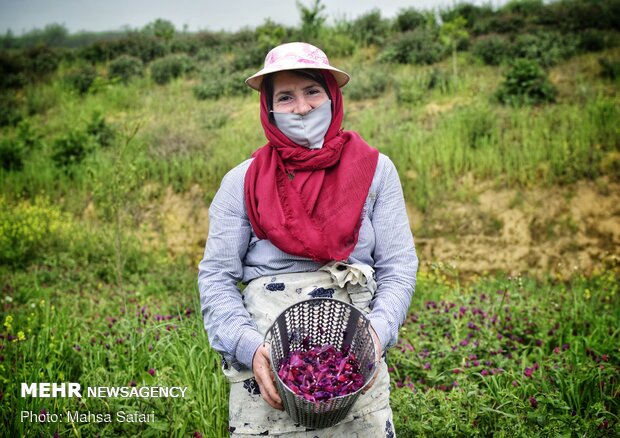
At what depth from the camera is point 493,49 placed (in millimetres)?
8164

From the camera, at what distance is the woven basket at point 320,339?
1346 millimetres

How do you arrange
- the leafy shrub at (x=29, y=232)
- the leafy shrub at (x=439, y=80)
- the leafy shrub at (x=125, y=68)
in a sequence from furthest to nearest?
the leafy shrub at (x=125, y=68), the leafy shrub at (x=439, y=80), the leafy shrub at (x=29, y=232)

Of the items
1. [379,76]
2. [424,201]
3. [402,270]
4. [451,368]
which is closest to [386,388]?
[402,270]

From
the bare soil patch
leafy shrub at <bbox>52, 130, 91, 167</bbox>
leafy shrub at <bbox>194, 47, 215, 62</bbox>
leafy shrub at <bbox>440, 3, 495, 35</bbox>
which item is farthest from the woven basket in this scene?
leafy shrub at <bbox>194, 47, 215, 62</bbox>

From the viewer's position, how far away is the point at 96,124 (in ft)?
25.1

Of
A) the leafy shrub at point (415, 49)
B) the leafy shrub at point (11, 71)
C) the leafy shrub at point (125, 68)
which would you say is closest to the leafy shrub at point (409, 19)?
the leafy shrub at point (415, 49)

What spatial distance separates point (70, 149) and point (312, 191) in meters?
6.36

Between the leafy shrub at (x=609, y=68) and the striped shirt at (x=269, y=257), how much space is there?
650 cm

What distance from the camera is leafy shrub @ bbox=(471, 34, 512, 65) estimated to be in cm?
803

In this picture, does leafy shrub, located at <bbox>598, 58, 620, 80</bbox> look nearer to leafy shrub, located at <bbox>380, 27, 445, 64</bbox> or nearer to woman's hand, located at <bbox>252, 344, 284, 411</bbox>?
leafy shrub, located at <bbox>380, 27, 445, 64</bbox>

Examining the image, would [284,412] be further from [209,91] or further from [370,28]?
[370,28]

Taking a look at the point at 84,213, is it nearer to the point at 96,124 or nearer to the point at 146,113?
the point at 96,124

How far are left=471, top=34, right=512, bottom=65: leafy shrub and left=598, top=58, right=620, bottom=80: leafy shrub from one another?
1.48 meters

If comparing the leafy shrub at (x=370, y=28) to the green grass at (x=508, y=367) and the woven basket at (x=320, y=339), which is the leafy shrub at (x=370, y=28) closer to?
the green grass at (x=508, y=367)
